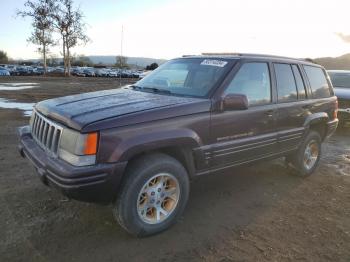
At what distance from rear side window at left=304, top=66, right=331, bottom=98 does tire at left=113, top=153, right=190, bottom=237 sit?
306cm

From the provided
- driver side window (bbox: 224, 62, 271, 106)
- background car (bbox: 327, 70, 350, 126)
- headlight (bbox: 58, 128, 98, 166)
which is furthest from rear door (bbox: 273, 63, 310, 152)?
background car (bbox: 327, 70, 350, 126)

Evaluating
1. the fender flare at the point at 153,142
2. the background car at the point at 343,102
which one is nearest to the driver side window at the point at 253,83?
the fender flare at the point at 153,142

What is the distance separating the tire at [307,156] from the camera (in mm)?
5832

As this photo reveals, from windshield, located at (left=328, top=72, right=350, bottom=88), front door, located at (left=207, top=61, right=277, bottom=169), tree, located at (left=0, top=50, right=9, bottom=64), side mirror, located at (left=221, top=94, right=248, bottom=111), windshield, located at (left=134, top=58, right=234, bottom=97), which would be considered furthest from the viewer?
tree, located at (left=0, top=50, right=9, bottom=64)

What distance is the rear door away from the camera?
508 centimetres

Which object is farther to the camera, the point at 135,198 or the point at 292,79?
the point at 292,79

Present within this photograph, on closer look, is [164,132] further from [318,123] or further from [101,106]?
[318,123]

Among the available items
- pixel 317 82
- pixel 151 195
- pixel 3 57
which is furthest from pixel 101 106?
pixel 3 57

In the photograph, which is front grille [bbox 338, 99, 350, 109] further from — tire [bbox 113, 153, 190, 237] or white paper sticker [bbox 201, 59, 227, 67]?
tire [bbox 113, 153, 190, 237]

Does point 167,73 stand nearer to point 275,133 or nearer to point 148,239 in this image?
point 275,133

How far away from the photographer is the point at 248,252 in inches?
141

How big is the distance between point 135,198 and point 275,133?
7.62ft

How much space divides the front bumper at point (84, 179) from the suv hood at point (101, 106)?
0.37 meters

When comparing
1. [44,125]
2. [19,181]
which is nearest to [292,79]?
[44,125]
